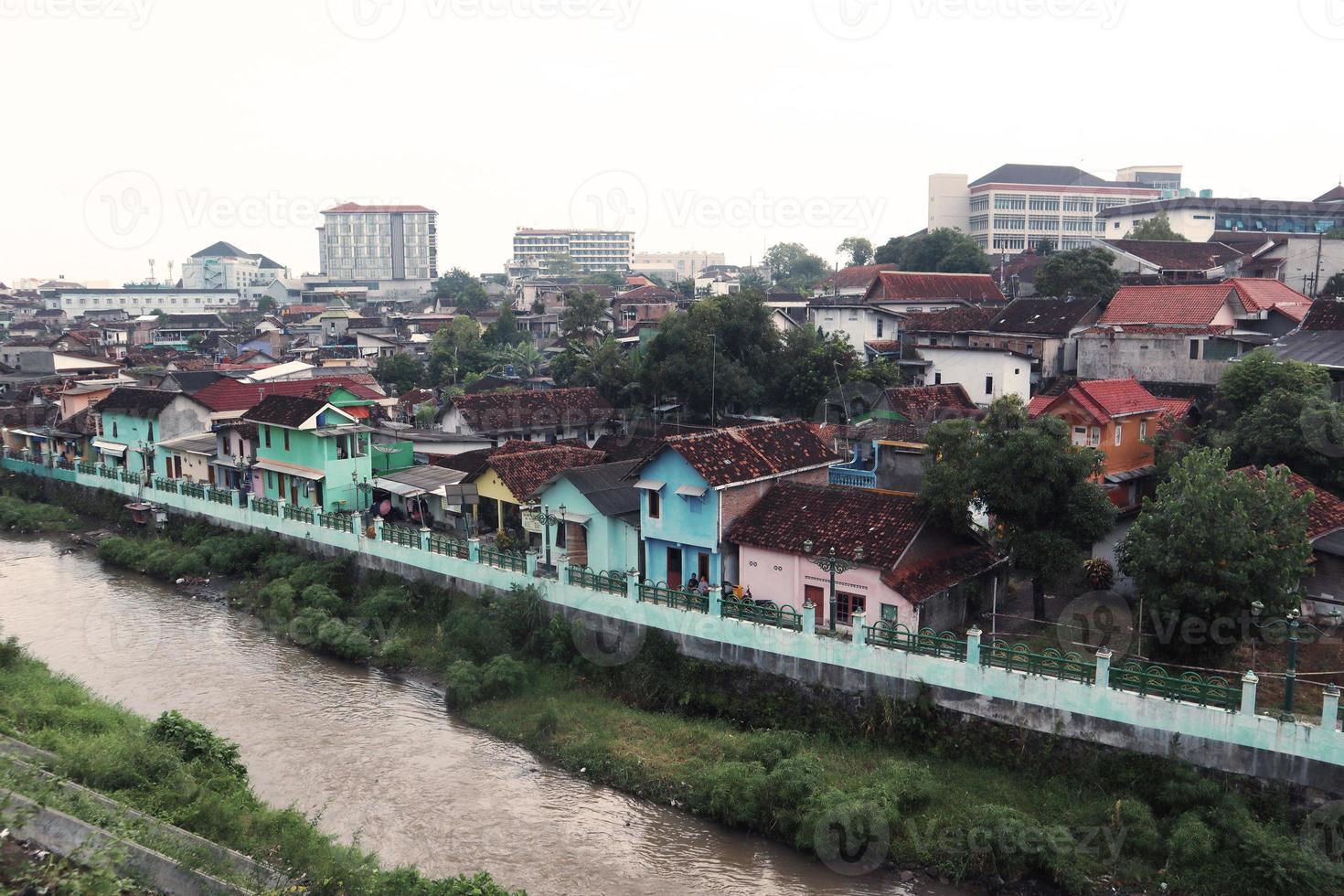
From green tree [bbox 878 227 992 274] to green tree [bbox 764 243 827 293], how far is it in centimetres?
3563

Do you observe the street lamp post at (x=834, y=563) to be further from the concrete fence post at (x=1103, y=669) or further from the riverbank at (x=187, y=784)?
the riverbank at (x=187, y=784)

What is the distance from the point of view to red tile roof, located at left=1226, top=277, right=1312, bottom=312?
3203 centimetres

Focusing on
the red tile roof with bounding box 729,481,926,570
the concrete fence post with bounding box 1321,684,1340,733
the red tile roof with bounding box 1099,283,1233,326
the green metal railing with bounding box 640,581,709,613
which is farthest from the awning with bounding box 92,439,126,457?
the concrete fence post with bounding box 1321,684,1340,733

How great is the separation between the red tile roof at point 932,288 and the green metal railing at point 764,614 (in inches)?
1172

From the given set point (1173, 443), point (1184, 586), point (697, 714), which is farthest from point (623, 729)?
point (1173, 443)

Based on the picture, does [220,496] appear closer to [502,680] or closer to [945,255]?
[502,680]

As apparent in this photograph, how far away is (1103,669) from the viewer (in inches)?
564

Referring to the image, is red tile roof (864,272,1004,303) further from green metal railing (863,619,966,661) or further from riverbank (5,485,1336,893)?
green metal railing (863,619,966,661)

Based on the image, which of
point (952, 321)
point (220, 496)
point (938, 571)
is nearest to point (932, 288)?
point (952, 321)

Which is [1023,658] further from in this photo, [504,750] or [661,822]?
[504,750]

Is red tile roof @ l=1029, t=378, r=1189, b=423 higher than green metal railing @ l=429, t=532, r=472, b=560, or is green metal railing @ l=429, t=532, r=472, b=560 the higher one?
red tile roof @ l=1029, t=378, r=1189, b=423

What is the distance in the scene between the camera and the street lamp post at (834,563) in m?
17.3

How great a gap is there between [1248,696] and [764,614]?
724 cm

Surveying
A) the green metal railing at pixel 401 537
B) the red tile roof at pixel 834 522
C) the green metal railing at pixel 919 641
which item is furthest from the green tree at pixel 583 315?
the green metal railing at pixel 919 641
